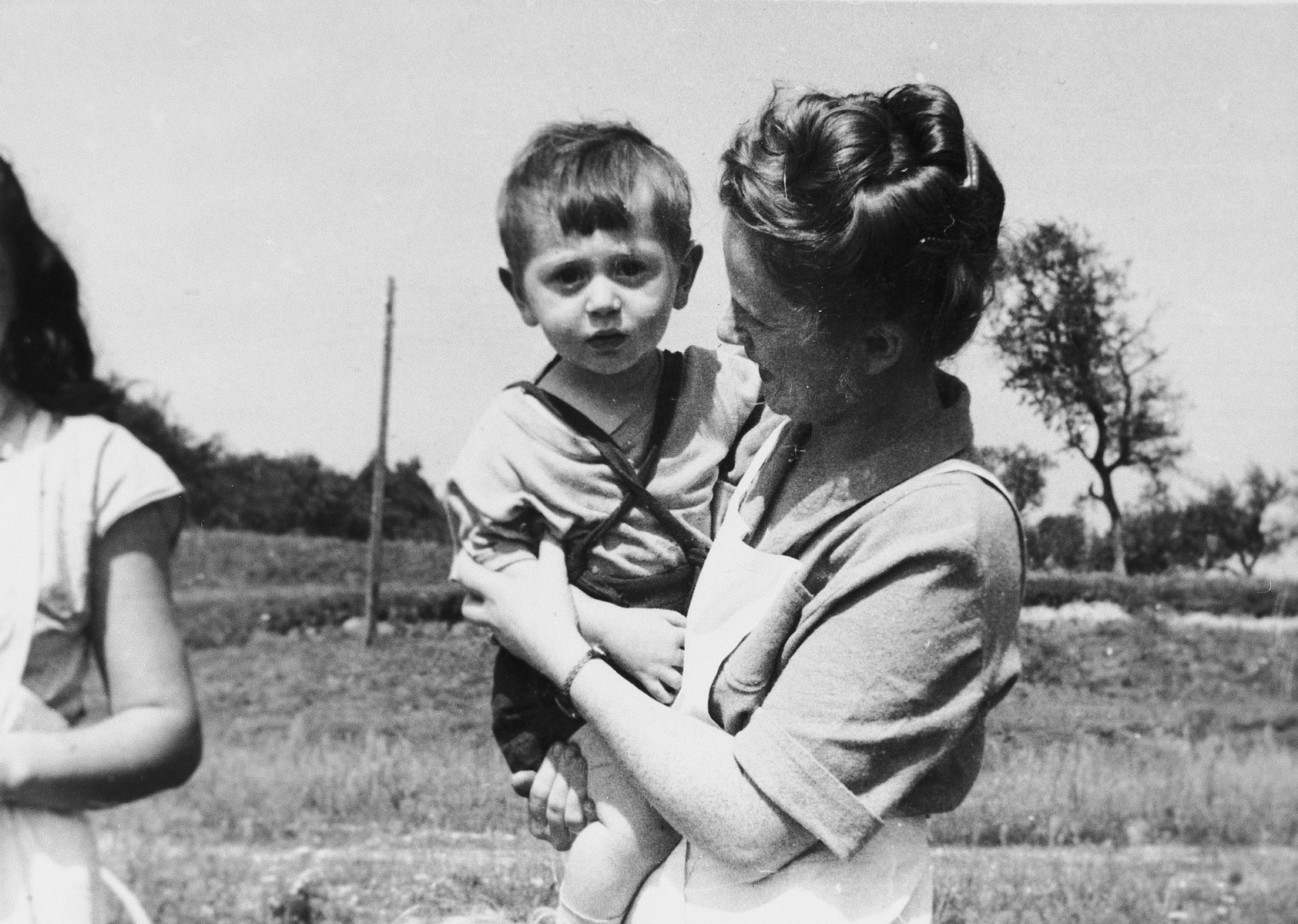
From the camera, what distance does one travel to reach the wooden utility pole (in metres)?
4.78

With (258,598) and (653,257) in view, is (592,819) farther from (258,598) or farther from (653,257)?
(258,598)

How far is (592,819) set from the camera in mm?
2094

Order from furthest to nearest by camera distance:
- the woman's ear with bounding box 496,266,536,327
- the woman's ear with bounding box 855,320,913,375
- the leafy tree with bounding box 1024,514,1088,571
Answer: the leafy tree with bounding box 1024,514,1088,571
the woman's ear with bounding box 496,266,536,327
the woman's ear with bounding box 855,320,913,375

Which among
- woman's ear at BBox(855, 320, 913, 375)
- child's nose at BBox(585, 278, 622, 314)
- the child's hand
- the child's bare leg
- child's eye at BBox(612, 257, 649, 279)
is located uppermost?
child's eye at BBox(612, 257, 649, 279)

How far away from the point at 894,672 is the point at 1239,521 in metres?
→ 5.37

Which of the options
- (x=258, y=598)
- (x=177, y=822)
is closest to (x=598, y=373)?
(x=177, y=822)

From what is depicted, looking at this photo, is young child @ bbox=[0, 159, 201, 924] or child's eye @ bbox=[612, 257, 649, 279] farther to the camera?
child's eye @ bbox=[612, 257, 649, 279]

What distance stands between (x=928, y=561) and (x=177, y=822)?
484 centimetres

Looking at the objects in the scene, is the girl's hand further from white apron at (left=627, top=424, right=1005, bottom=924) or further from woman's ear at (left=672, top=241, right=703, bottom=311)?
woman's ear at (left=672, top=241, right=703, bottom=311)

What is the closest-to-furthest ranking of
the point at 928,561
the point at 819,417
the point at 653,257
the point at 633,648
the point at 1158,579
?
the point at 928,561 < the point at 819,417 < the point at 633,648 < the point at 653,257 < the point at 1158,579

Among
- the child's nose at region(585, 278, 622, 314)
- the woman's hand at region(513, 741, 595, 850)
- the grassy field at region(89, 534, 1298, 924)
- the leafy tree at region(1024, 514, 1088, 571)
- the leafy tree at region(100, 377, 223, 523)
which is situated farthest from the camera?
the leafy tree at region(100, 377, 223, 523)

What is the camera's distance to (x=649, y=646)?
2066mm

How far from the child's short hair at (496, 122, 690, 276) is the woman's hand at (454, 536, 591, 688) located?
0.49m

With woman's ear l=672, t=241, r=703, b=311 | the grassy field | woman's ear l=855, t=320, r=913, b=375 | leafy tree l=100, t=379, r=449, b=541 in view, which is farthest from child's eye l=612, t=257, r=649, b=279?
leafy tree l=100, t=379, r=449, b=541
